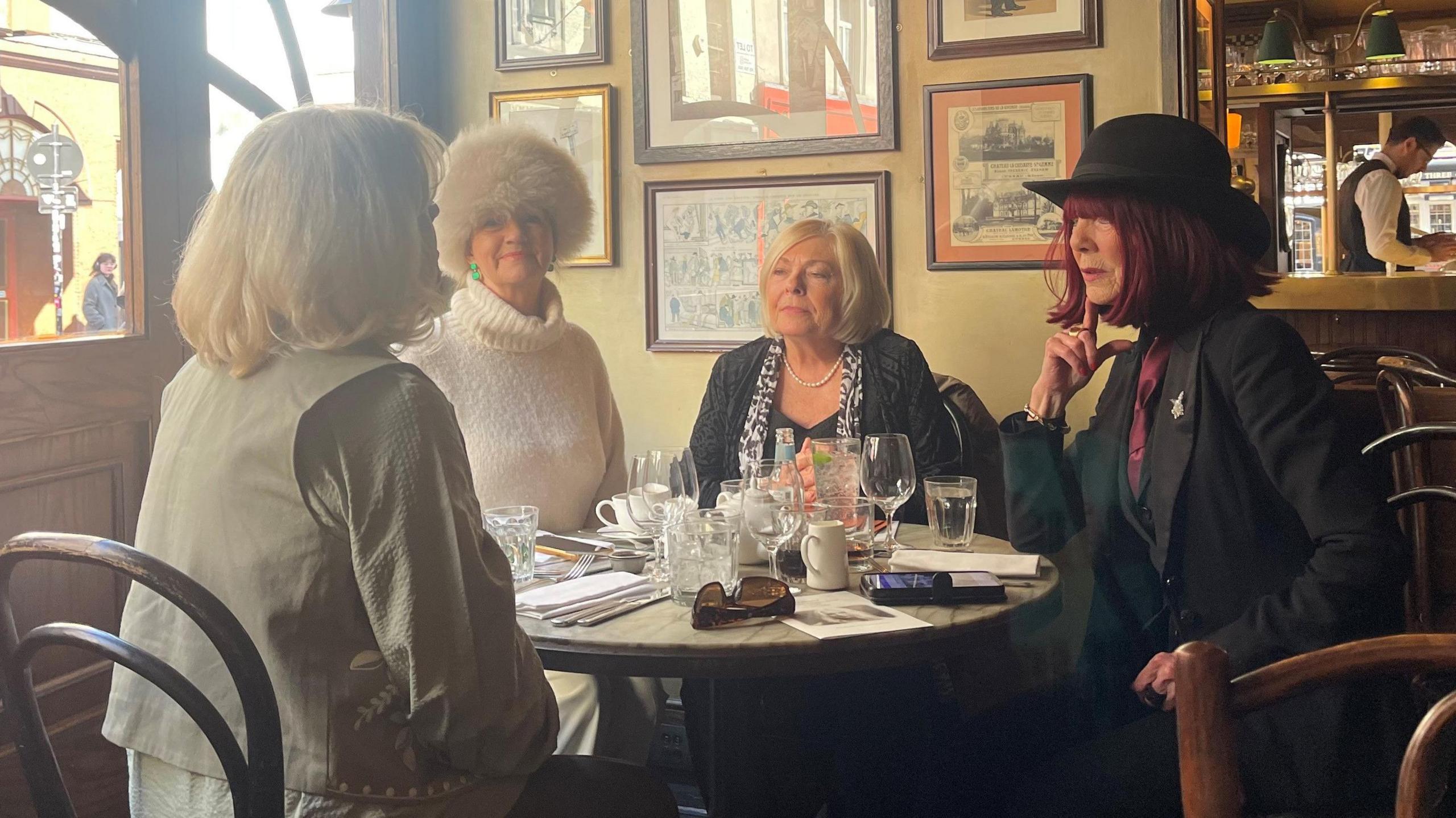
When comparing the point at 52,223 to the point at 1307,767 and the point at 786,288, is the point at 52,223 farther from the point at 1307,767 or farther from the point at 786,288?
the point at 1307,767

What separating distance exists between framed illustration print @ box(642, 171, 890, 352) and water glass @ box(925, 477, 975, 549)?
1.43 m

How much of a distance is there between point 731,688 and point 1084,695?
25.0 inches

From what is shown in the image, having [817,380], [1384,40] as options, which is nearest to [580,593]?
[817,380]

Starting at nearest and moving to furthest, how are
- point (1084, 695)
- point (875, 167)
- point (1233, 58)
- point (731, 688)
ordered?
point (731, 688) → point (1084, 695) → point (875, 167) → point (1233, 58)

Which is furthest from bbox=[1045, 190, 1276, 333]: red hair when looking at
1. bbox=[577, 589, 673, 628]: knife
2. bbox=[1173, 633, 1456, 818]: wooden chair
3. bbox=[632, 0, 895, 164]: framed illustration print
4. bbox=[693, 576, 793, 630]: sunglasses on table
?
bbox=[632, 0, 895, 164]: framed illustration print

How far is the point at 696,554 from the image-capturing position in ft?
5.70

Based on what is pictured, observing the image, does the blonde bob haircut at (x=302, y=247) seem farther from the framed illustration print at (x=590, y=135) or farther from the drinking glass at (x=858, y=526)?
the framed illustration print at (x=590, y=135)

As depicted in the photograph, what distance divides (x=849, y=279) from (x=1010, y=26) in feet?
2.98

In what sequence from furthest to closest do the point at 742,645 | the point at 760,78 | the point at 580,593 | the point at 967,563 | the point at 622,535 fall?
the point at 760,78, the point at 622,535, the point at 967,563, the point at 580,593, the point at 742,645

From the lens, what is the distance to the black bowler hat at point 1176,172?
1.83 m

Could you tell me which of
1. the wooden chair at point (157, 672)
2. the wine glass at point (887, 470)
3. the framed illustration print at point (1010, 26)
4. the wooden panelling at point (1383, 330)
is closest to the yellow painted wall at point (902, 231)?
the framed illustration print at point (1010, 26)

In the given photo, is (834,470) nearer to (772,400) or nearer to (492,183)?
(772,400)

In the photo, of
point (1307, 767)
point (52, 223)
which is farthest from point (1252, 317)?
point (52, 223)

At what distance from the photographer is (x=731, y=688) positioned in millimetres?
1771
